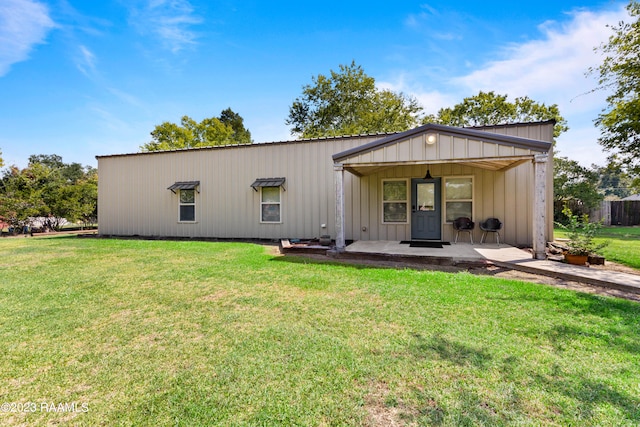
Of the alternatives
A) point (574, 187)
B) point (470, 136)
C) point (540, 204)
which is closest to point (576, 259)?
point (540, 204)

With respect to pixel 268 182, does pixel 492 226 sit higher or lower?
lower

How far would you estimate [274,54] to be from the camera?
12289mm

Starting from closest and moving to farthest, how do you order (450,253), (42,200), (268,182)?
(450,253) → (268,182) → (42,200)

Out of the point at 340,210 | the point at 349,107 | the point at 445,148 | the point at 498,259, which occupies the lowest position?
the point at 498,259

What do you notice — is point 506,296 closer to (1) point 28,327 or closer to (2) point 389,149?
(2) point 389,149

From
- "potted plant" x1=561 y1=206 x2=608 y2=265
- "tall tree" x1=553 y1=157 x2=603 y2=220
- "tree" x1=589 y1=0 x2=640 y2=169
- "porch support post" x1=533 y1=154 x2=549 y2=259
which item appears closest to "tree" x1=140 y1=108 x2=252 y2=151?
"tall tree" x1=553 y1=157 x2=603 y2=220

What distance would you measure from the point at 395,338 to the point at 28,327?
3.82 m

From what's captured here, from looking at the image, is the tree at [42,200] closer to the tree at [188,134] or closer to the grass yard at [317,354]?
the tree at [188,134]

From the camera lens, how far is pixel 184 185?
10820mm

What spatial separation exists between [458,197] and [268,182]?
6.14 m

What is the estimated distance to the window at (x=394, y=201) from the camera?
8742mm

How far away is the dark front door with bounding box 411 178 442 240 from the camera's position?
8.46 metres

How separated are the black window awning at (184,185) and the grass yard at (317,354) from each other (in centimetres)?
650

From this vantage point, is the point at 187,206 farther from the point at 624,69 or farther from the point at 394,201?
the point at 624,69
